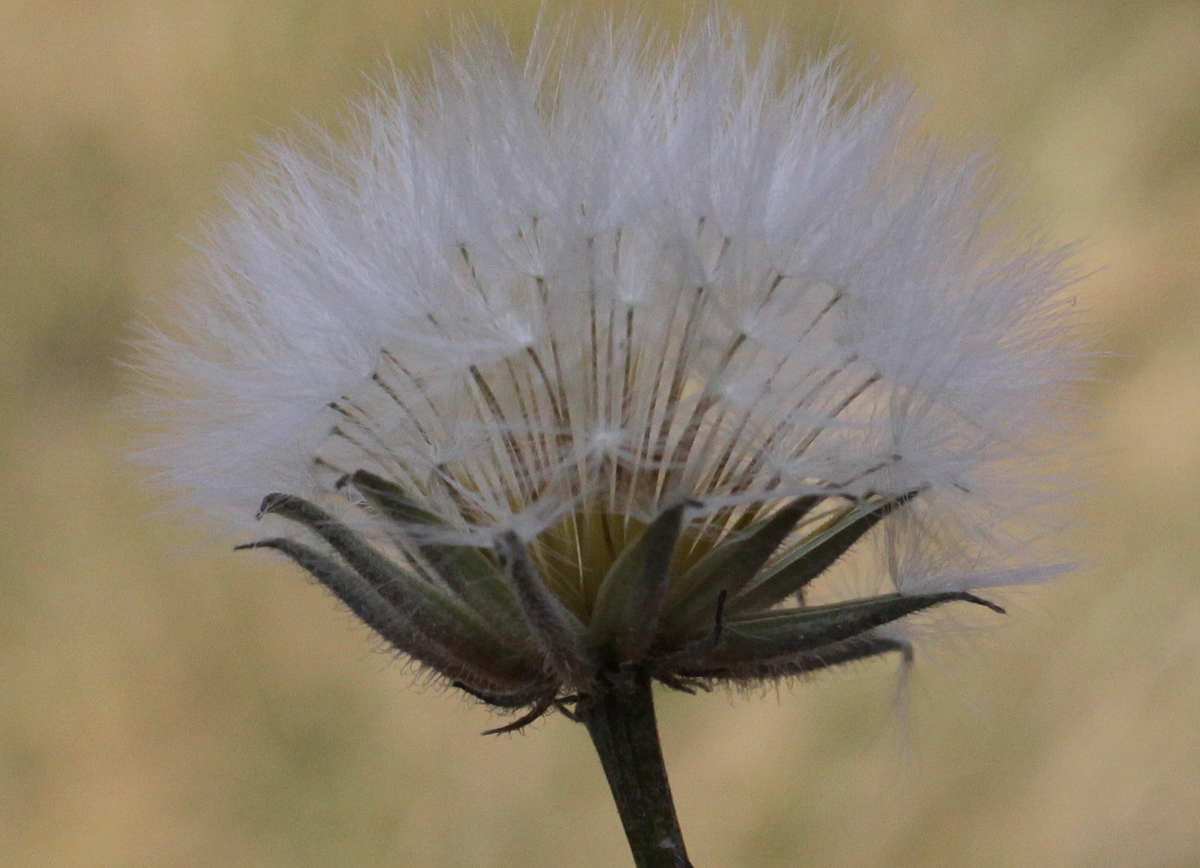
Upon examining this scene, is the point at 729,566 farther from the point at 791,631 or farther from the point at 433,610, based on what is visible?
the point at 433,610

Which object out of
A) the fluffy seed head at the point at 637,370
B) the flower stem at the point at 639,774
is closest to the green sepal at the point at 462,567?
the fluffy seed head at the point at 637,370

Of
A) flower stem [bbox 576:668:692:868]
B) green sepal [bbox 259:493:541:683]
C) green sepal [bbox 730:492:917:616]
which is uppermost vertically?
green sepal [bbox 259:493:541:683]

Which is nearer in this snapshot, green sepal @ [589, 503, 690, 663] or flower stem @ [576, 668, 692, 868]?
green sepal @ [589, 503, 690, 663]

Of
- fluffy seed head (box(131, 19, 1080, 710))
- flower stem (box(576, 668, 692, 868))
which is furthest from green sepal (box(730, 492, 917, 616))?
flower stem (box(576, 668, 692, 868))

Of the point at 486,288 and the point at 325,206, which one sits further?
the point at 325,206

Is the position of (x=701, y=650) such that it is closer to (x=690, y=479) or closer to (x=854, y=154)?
(x=690, y=479)

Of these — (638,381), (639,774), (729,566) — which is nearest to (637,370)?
(638,381)

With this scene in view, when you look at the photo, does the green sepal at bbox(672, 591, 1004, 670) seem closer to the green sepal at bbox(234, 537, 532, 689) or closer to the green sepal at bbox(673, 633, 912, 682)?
the green sepal at bbox(673, 633, 912, 682)

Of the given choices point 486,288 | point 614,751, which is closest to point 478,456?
point 486,288
